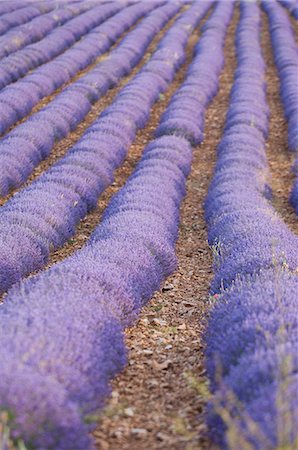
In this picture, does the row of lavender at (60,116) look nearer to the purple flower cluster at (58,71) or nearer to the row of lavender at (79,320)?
the purple flower cluster at (58,71)

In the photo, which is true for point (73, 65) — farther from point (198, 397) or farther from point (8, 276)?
point (198, 397)

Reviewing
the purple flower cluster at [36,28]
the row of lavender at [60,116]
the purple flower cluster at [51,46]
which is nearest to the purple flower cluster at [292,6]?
the purple flower cluster at [51,46]

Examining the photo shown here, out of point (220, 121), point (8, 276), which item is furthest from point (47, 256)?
point (220, 121)

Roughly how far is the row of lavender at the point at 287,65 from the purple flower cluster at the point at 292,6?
419mm

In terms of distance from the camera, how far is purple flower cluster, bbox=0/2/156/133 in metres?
12.2

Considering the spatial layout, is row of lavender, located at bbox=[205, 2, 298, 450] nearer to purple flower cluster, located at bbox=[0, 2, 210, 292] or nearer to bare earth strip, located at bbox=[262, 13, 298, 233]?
bare earth strip, located at bbox=[262, 13, 298, 233]

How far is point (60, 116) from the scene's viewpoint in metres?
11.8

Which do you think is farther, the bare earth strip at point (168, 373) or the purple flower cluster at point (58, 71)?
the purple flower cluster at point (58, 71)

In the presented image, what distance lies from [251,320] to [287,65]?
14388 mm

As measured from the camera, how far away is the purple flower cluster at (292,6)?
25.3 meters

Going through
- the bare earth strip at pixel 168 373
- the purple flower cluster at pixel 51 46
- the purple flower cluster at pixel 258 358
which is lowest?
the purple flower cluster at pixel 51 46

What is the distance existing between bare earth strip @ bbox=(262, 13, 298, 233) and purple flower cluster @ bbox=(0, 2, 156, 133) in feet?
15.5

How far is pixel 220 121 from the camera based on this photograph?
43.9 ft

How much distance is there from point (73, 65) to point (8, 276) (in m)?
11.4
